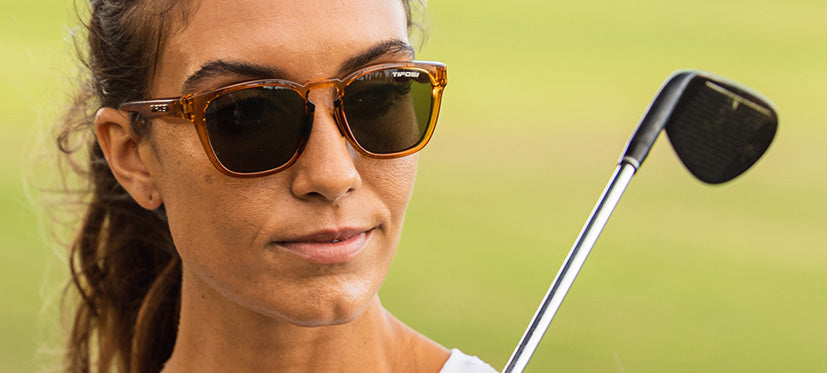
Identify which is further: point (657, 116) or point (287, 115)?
point (657, 116)

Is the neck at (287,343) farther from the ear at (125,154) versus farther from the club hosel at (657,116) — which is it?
the club hosel at (657,116)

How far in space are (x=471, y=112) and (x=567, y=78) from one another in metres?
1.31

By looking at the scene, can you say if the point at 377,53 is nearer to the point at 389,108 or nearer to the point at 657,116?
the point at 389,108

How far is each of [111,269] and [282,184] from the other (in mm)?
883

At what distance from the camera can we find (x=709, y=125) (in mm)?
1582

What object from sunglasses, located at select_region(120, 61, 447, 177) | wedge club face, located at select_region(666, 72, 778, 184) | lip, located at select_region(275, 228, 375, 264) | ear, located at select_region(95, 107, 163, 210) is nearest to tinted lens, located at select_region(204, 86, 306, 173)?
sunglasses, located at select_region(120, 61, 447, 177)

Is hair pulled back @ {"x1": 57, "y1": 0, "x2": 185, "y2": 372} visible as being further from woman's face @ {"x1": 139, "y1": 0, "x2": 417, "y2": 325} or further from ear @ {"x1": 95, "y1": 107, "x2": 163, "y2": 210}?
woman's face @ {"x1": 139, "y1": 0, "x2": 417, "y2": 325}

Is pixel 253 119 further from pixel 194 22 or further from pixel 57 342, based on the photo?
pixel 57 342

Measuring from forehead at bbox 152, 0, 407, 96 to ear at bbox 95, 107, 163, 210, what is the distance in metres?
0.20

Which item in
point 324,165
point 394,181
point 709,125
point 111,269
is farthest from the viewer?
point 111,269

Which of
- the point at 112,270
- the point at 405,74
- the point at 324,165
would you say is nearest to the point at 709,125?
the point at 405,74

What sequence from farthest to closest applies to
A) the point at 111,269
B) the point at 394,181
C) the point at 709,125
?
the point at 111,269 → the point at 709,125 → the point at 394,181

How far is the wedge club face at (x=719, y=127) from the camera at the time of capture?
1528 mm

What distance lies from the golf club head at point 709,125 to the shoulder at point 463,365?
0.47 meters
